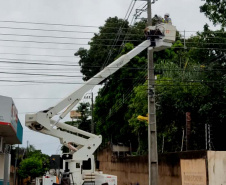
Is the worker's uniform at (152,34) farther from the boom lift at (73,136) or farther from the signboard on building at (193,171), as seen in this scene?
the signboard on building at (193,171)

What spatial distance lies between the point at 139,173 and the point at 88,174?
9.20 meters

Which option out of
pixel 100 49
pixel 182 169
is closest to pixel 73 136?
pixel 182 169

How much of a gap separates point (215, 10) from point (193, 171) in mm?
11106

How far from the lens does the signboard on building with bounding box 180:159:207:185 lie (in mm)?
15297

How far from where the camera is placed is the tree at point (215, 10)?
2306 centimetres

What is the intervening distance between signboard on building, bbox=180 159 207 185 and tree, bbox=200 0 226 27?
979 centimetres

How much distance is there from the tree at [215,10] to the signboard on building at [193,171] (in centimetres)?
979

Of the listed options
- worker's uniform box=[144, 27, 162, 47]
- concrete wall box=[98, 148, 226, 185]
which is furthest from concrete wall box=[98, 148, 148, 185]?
worker's uniform box=[144, 27, 162, 47]

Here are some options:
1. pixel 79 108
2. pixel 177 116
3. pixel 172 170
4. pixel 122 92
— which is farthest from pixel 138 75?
pixel 79 108

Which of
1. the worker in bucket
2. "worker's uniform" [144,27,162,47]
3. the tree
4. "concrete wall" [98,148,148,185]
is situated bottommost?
"concrete wall" [98,148,148,185]

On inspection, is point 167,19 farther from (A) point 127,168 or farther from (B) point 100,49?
(B) point 100,49

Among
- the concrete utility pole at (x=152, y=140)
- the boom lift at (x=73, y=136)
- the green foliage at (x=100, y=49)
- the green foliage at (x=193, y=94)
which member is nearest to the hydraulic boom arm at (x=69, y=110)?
the boom lift at (x=73, y=136)

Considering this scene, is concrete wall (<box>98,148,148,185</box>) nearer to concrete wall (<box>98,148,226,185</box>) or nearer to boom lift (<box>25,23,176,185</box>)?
concrete wall (<box>98,148,226,185</box>)

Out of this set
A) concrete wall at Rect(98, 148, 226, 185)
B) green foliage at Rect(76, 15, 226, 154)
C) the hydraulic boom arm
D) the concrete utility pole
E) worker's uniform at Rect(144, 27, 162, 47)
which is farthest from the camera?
green foliage at Rect(76, 15, 226, 154)
